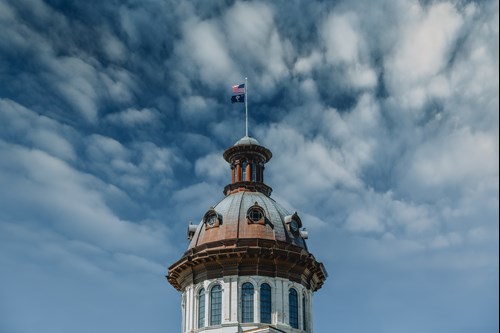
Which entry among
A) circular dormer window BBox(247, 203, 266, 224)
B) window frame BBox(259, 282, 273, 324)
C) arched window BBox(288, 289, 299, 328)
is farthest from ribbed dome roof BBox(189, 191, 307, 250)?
arched window BBox(288, 289, 299, 328)

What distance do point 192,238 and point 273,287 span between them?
897cm

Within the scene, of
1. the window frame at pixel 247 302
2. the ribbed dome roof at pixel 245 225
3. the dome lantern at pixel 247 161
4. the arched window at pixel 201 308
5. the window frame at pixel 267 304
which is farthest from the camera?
the dome lantern at pixel 247 161

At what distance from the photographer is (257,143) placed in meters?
67.3

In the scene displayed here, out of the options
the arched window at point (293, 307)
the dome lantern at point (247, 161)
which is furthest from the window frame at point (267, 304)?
the dome lantern at point (247, 161)

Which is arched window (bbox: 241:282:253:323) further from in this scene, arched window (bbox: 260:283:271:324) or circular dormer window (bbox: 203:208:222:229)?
circular dormer window (bbox: 203:208:222:229)

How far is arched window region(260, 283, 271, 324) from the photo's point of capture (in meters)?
56.6

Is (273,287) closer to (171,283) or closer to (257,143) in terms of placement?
(171,283)

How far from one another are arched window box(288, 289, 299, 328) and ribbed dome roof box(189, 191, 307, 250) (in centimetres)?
399

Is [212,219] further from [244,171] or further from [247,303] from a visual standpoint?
[247,303]

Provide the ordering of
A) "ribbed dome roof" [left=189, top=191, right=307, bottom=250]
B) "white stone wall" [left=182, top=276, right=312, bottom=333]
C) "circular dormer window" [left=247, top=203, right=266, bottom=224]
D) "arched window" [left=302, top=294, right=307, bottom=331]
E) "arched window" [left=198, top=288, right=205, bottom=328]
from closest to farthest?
1. "white stone wall" [left=182, top=276, right=312, bottom=333]
2. "arched window" [left=198, top=288, right=205, bottom=328]
3. "arched window" [left=302, top=294, right=307, bottom=331]
4. "ribbed dome roof" [left=189, top=191, right=307, bottom=250]
5. "circular dormer window" [left=247, top=203, right=266, bottom=224]

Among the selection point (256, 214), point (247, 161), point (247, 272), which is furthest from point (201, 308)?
point (247, 161)

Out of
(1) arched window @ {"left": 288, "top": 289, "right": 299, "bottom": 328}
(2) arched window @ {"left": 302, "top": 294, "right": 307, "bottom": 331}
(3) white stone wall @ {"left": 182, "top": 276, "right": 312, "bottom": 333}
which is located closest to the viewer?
(3) white stone wall @ {"left": 182, "top": 276, "right": 312, "bottom": 333}

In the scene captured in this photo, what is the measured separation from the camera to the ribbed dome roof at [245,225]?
59.2m

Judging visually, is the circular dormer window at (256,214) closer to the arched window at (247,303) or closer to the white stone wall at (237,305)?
the white stone wall at (237,305)
